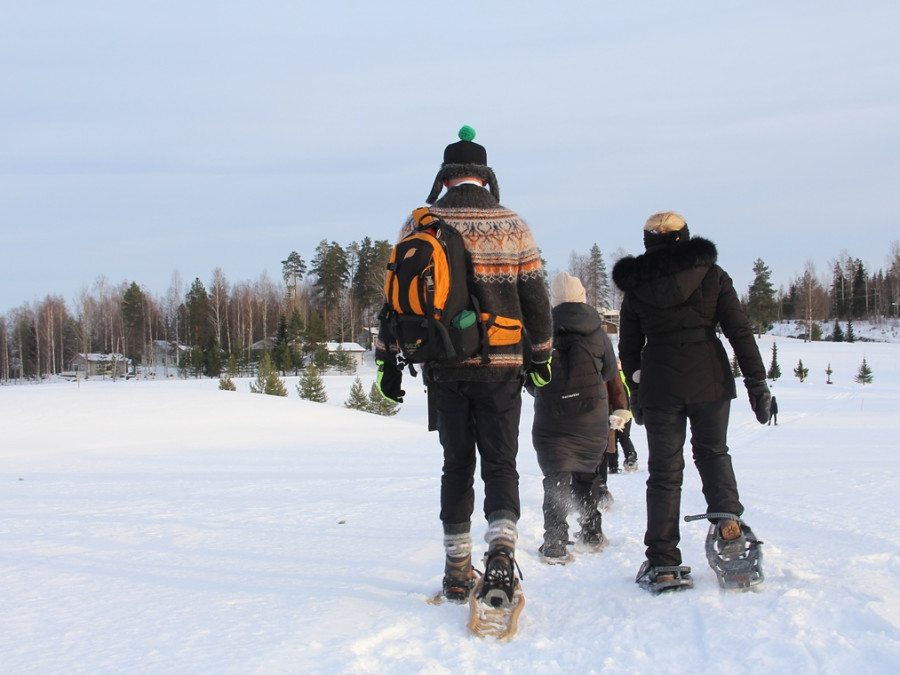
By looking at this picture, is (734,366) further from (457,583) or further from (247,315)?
(247,315)

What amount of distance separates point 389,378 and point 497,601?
1118mm

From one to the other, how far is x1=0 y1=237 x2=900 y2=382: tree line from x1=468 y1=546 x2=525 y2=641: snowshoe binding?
59.3 m

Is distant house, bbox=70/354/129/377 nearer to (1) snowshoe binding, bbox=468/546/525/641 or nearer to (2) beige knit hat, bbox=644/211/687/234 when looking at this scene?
(2) beige knit hat, bbox=644/211/687/234

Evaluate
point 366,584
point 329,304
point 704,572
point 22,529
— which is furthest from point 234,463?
point 329,304

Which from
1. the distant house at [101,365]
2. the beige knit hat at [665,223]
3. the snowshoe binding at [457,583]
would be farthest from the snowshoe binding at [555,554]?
the distant house at [101,365]

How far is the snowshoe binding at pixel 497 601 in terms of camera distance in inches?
115

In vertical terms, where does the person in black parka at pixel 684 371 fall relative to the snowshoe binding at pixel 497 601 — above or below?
above

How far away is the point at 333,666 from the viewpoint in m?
2.57

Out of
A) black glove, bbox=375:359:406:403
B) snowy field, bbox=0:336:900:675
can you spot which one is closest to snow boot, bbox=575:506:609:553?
snowy field, bbox=0:336:900:675

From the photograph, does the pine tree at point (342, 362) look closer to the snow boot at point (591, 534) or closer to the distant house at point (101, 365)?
the distant house at point (101, 365)

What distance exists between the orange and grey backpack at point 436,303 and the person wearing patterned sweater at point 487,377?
7 cm

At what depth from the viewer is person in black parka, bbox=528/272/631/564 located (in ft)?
15.6

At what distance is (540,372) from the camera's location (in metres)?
3.46

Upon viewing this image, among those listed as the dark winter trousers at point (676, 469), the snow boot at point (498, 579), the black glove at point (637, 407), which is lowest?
the snow boot at point (498, 579)
